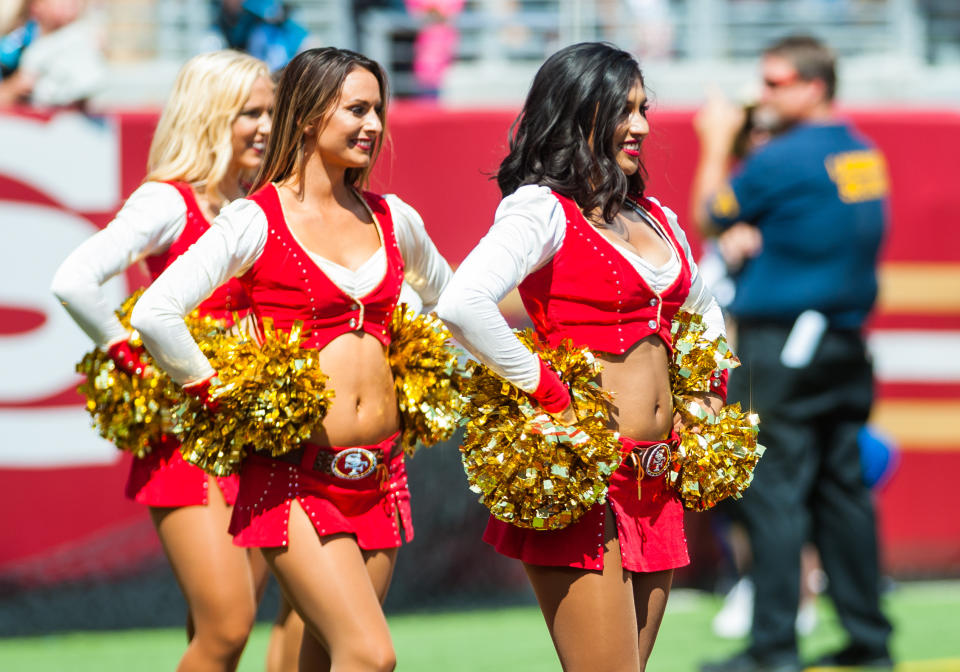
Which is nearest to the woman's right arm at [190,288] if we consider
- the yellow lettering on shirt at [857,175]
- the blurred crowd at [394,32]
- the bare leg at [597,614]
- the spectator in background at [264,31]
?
the bare leg at [597,614]

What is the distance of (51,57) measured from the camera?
22.1 feet

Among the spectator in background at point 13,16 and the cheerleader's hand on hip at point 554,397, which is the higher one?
the spectator in background at point 13,16

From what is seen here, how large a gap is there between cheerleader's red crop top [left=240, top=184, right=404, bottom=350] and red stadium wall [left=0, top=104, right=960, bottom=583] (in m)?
2.89

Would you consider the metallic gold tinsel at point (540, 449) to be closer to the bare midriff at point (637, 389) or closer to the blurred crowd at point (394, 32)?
the bare midriff at point (637, 389)

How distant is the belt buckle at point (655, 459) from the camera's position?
3404mm

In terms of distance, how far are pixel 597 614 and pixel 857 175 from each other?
3.28 meters

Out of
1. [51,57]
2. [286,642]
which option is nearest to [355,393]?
[286,642]

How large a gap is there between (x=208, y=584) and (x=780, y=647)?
2.70 m

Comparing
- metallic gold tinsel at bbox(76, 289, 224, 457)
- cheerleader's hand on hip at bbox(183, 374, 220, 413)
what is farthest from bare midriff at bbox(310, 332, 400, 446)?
metallic gold tinsel at bbox(76, 289, 224, 457)

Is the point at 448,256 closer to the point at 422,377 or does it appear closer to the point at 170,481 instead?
the point at 170,481

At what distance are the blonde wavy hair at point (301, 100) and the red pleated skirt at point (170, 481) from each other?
896mm

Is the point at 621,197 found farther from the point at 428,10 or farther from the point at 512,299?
the point at 428,10

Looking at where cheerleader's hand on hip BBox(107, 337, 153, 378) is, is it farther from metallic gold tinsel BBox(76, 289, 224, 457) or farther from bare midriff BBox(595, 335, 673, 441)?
bare midriff BBox(595, 335, 673, 441)

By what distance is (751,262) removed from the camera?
6.27m
